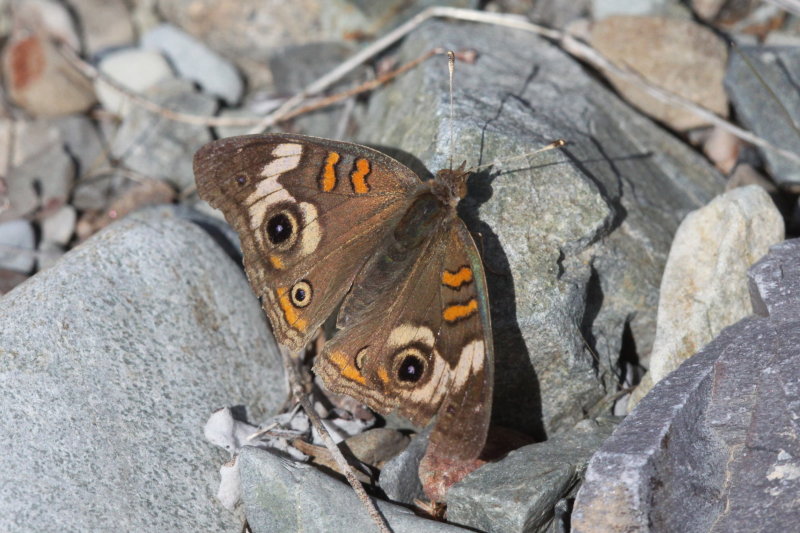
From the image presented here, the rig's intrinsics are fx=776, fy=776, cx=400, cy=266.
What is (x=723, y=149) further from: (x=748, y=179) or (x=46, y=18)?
(x=46, y=18)

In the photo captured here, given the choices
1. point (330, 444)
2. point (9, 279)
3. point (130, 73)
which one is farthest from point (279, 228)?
point (130, 73)

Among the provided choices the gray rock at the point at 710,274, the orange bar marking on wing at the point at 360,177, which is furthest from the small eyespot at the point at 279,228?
the gray rock at the point at 710,274

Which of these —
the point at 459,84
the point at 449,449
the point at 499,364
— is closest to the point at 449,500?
the point at 449,449

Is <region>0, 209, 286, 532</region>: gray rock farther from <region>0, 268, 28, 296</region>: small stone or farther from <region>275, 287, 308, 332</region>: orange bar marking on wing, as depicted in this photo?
<region>0, 268, 28, 296</region>: small stone

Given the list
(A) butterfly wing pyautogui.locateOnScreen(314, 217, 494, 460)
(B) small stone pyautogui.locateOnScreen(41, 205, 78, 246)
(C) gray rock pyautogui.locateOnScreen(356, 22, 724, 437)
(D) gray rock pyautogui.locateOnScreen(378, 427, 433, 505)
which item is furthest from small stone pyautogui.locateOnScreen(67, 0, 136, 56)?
(D) gray rock pyautogui.locateOnScreen(378, 427, 433, 505)

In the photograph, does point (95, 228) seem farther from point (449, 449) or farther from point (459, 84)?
point (449, 449)

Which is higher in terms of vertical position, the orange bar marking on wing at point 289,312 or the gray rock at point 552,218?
the gray rock at point 552,218

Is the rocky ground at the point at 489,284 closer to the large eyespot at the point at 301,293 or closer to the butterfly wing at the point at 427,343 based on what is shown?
the butterfly wing at the point at 427,343

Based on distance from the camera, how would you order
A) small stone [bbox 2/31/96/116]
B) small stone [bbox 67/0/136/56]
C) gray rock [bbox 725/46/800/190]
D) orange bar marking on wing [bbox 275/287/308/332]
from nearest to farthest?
1. orange bar marking on wing [bbox 275/287/308/332]
2. gray rock [bbox 725/46/800/190]
3. small stone [bbox 2/31/96/116]
4. small stone [bbox 67/0/136/56]
